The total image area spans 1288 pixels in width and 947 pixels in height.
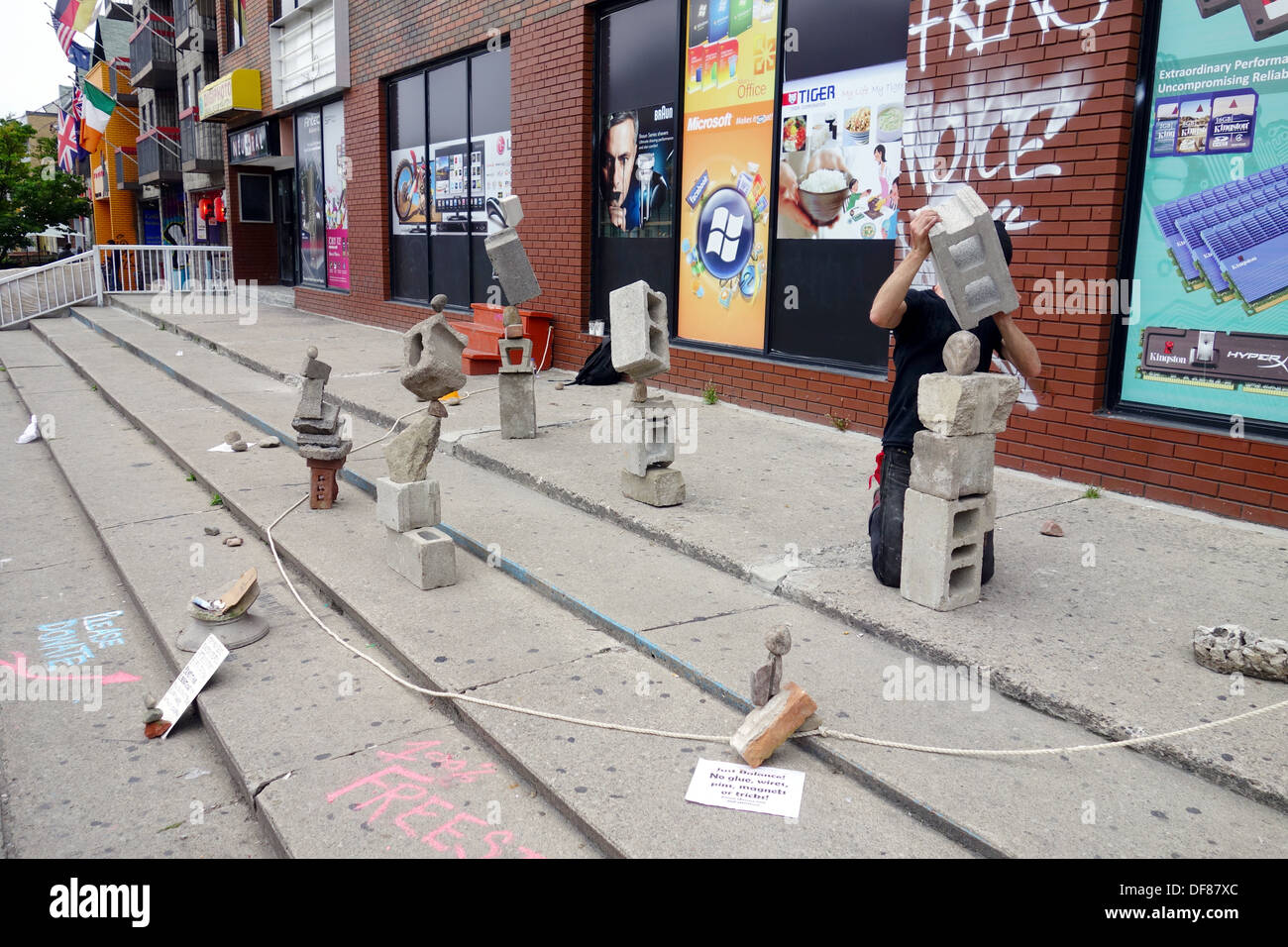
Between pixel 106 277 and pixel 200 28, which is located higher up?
pixel 200 28

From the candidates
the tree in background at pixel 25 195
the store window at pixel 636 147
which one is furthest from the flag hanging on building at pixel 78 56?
the store window at pixel 636 147

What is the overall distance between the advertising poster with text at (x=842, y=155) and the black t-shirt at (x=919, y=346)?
2.88 m

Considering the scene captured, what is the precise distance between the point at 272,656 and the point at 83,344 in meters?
13.5

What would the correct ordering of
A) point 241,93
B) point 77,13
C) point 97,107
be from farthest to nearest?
point 77,13 < point 97,107 < point 241,93

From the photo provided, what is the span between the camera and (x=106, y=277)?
21172mm

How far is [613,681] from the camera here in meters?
3.78

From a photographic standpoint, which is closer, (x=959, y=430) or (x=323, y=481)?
(x=959, y=430)

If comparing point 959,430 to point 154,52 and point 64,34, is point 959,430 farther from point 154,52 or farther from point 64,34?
point 64,34

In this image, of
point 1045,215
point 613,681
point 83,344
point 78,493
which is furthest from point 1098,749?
point 83,344

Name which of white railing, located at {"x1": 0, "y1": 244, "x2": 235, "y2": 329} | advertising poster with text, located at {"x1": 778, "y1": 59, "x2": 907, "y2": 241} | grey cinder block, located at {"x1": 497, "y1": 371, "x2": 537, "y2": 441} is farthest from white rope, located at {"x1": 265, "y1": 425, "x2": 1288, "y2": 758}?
white railing, located at {"x1": 0, "y1": 244, "x2": 235, "y2": 329}

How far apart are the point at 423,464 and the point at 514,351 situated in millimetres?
2729

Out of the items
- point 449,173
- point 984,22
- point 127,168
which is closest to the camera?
point 984,22

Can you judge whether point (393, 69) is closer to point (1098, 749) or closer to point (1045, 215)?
point (1045, 215)

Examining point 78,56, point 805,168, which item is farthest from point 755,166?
point 78,56
